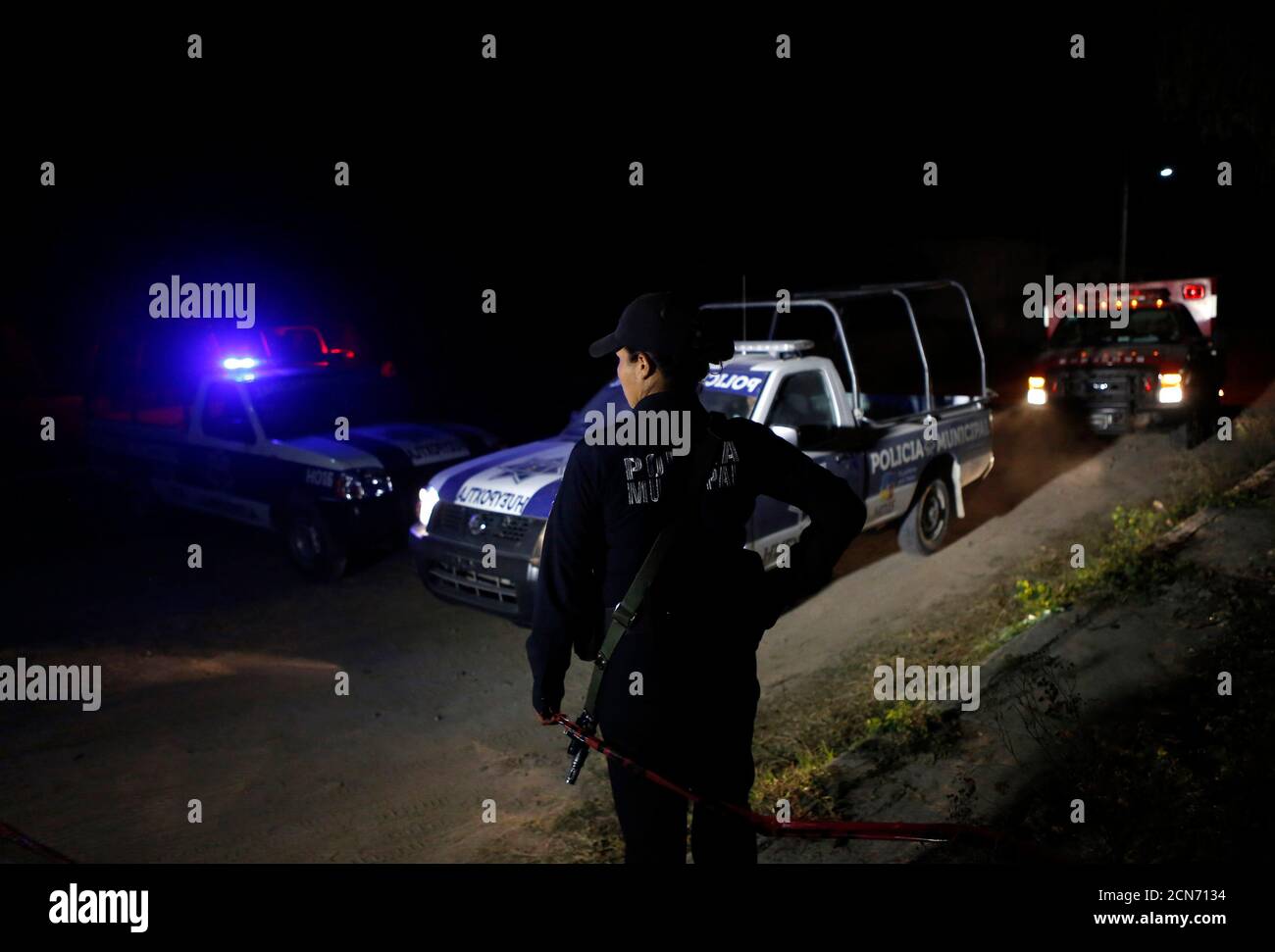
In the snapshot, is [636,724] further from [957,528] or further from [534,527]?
[957,528]

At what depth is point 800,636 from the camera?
641cm

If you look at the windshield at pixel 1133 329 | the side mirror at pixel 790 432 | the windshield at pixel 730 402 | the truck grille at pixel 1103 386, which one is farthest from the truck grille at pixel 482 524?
the windshield at pixel 1133 329

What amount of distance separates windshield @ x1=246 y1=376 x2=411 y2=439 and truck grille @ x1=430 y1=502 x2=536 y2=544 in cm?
246

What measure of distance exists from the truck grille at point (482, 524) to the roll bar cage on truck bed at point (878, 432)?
1.56 metres

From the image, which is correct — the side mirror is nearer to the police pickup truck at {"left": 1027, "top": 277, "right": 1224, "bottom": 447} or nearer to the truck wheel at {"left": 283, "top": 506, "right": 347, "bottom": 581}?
the truck wheel at {"left": 283, "top": 506, "right": 347, "bottom": 581}

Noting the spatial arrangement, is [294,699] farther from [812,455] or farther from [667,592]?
[667,592]

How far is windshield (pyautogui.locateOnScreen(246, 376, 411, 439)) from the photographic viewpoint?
820 cm

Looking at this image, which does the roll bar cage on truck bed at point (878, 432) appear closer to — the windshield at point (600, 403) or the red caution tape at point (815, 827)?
the windshield at point (600, 403)

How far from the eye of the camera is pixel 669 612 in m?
2.52

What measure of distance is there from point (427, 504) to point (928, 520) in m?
4.26

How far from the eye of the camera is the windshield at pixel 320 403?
26.9ft

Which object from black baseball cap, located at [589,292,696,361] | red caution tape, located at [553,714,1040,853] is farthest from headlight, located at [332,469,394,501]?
black baseball cap, located at [589,292,696,361]
